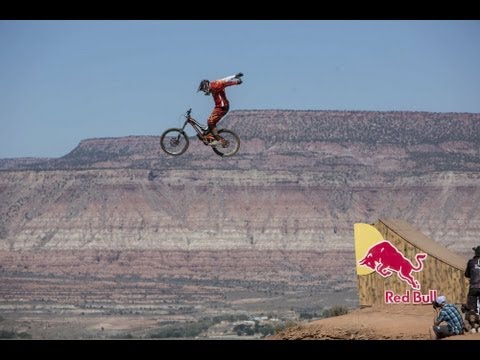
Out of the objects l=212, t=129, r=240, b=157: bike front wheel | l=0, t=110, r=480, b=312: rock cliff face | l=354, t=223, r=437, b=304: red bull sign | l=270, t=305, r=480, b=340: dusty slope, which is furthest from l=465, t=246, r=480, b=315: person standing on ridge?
l=0, t=110, r=480, b=312: rock cliff face

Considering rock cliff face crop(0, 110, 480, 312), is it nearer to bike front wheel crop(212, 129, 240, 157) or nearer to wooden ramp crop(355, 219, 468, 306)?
wooden ramp crop(355, 219, 468, 306)

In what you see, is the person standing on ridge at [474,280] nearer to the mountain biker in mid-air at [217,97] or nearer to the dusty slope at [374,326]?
the dusty slope at [374,326]

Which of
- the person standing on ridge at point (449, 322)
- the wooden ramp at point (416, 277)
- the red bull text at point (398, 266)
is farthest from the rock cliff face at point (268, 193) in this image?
the person standing on ridge at point (449, 322)

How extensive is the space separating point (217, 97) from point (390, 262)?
720cm

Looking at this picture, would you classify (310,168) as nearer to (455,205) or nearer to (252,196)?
(252,196)

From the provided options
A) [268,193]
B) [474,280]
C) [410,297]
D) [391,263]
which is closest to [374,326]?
[410,297]

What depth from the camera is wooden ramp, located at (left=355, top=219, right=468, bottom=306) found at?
29.8 m

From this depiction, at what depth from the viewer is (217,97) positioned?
2455 centimetres

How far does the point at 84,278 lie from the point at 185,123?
448ft

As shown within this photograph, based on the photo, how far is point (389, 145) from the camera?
185750 mm

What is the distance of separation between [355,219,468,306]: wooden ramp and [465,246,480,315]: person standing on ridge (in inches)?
159

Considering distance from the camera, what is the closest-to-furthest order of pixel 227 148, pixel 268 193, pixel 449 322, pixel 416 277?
pixel 449 322 → pixel 227 148 → pixel 416 277 → pixel 268 193

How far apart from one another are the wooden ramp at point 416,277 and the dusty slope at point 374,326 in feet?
1.10

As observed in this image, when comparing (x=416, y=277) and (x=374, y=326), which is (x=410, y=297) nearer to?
(x=416, y=277)
